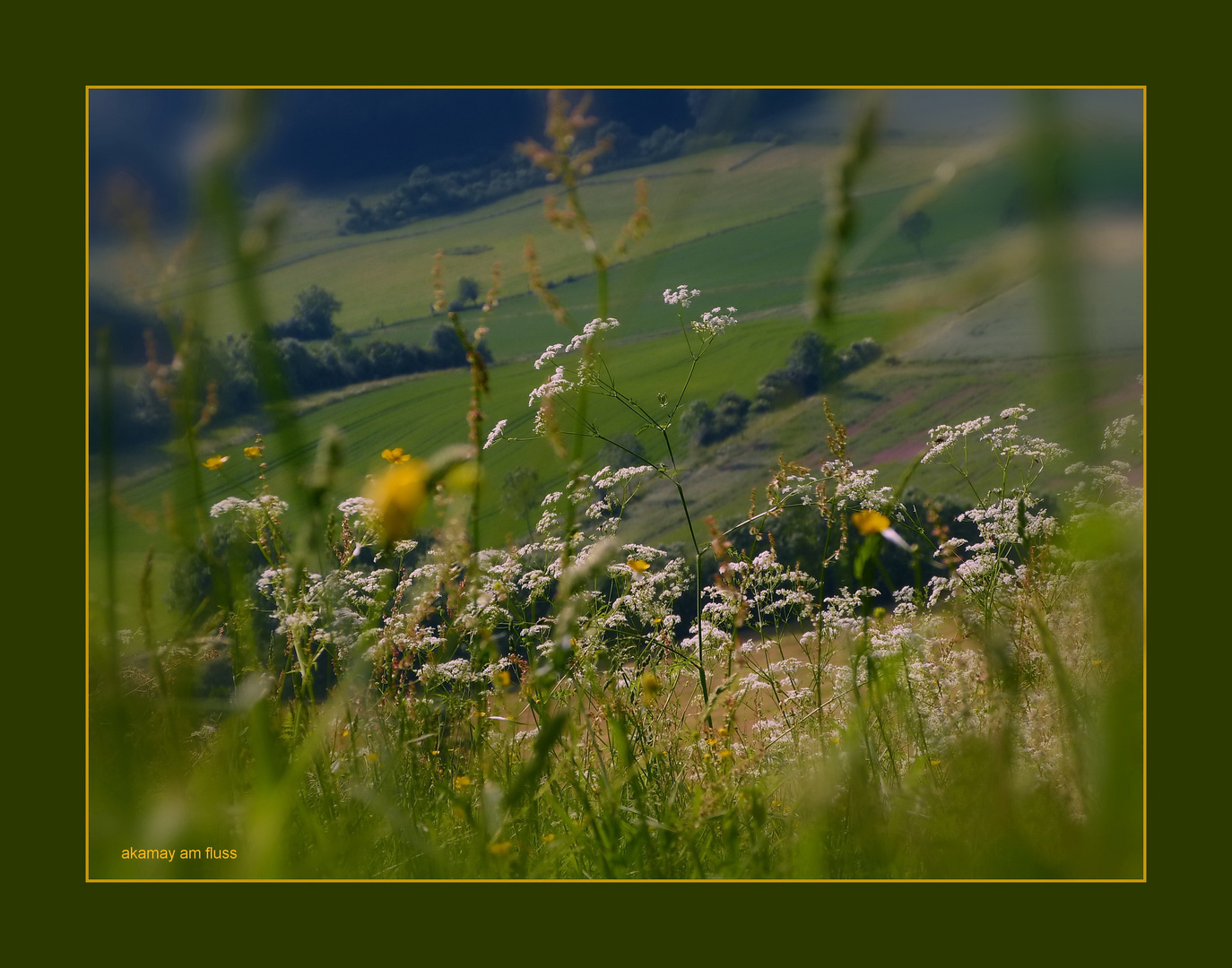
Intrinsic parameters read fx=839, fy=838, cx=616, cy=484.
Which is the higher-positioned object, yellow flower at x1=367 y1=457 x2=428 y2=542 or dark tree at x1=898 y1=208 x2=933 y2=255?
dark tree at x1=898 y1=208 x2=933 y2=255

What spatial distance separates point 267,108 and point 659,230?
1.46 feet

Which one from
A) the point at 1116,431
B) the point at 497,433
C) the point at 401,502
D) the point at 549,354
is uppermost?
the point at 549,354

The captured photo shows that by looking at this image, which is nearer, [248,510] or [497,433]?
[248,510]

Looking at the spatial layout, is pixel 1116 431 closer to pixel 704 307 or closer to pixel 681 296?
pixel 681 296

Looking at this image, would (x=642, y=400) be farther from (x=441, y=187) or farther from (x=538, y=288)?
(x=538, y=288)

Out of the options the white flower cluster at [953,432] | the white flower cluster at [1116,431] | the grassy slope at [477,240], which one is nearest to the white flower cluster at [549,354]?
the grassy slope at [477,240]

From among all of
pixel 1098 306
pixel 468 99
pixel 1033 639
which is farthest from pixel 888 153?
pixel 1033 639

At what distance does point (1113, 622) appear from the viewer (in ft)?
3.26

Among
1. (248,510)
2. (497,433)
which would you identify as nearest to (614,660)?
(497,433)

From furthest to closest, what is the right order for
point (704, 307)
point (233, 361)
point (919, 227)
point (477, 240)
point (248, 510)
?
point (704, 307), point (477, 240), point (233, 361), point (919, 227), point (248, 510)

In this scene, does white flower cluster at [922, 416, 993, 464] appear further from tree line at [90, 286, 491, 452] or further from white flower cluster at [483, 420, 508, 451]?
tree line at [90, 286, 491, 452]

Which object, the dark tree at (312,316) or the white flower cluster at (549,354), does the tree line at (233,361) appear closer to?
the dark tree at (312,316)

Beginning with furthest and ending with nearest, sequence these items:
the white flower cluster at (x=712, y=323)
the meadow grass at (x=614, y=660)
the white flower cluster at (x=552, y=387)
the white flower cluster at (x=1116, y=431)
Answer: the white flower cluster at (x=712, y=323) → the white flower cluster at (x=552, y=387) → the white flower cluster at (x=1116, y=431) → the meadow grass at (x=614, y=660)

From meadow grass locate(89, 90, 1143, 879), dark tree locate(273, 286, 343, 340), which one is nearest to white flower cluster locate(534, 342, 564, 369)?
meadow grass locate(89, 90, 1143, 879)
